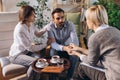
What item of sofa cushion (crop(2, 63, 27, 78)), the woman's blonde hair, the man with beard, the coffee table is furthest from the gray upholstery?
the woman's blonde hair

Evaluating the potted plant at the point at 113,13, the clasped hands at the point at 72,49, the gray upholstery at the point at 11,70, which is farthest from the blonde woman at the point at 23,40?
the potted plant at the point at 113,13

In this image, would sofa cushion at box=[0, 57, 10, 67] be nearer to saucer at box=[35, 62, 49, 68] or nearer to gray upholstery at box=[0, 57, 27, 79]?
gray upholstery at box=[0, 57, 27, 79]

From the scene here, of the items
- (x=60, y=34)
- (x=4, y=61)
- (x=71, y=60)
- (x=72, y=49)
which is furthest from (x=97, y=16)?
(x=4, y=61)

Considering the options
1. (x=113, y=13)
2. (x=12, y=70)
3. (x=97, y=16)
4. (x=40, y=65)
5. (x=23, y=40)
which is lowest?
(x=12, y=70)

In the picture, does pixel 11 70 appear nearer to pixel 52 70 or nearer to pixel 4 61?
pixel 4 61

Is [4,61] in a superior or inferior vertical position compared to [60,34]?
inferior

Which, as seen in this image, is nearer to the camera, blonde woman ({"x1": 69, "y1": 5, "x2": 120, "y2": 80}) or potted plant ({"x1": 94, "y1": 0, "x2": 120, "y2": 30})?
blonde woman ({"x1": 69, "y1": 5, "x2": 120, "y2": 80})

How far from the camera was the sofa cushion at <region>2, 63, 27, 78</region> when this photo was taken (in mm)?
2248

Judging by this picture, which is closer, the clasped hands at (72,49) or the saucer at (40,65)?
the saucer at (40,65)

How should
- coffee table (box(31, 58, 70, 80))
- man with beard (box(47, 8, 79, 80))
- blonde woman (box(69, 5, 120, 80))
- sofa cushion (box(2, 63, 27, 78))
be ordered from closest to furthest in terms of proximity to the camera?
1. blonde woman (box(69, 5, 120, 80))
2. coffee table (box(31, 58, 70, 80))
3. sofa cushion (box(2, 63, 27, 78))
4. man with beard (box(47, 8, 79, 80))

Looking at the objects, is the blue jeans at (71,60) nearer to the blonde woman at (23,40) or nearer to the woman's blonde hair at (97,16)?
the blonde woman at (23,40)

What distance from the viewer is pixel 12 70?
2256 millimetres

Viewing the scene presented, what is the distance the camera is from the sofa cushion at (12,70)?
7.38 ft

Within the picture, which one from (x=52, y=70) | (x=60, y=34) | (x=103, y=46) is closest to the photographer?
(x=103, y=46)
